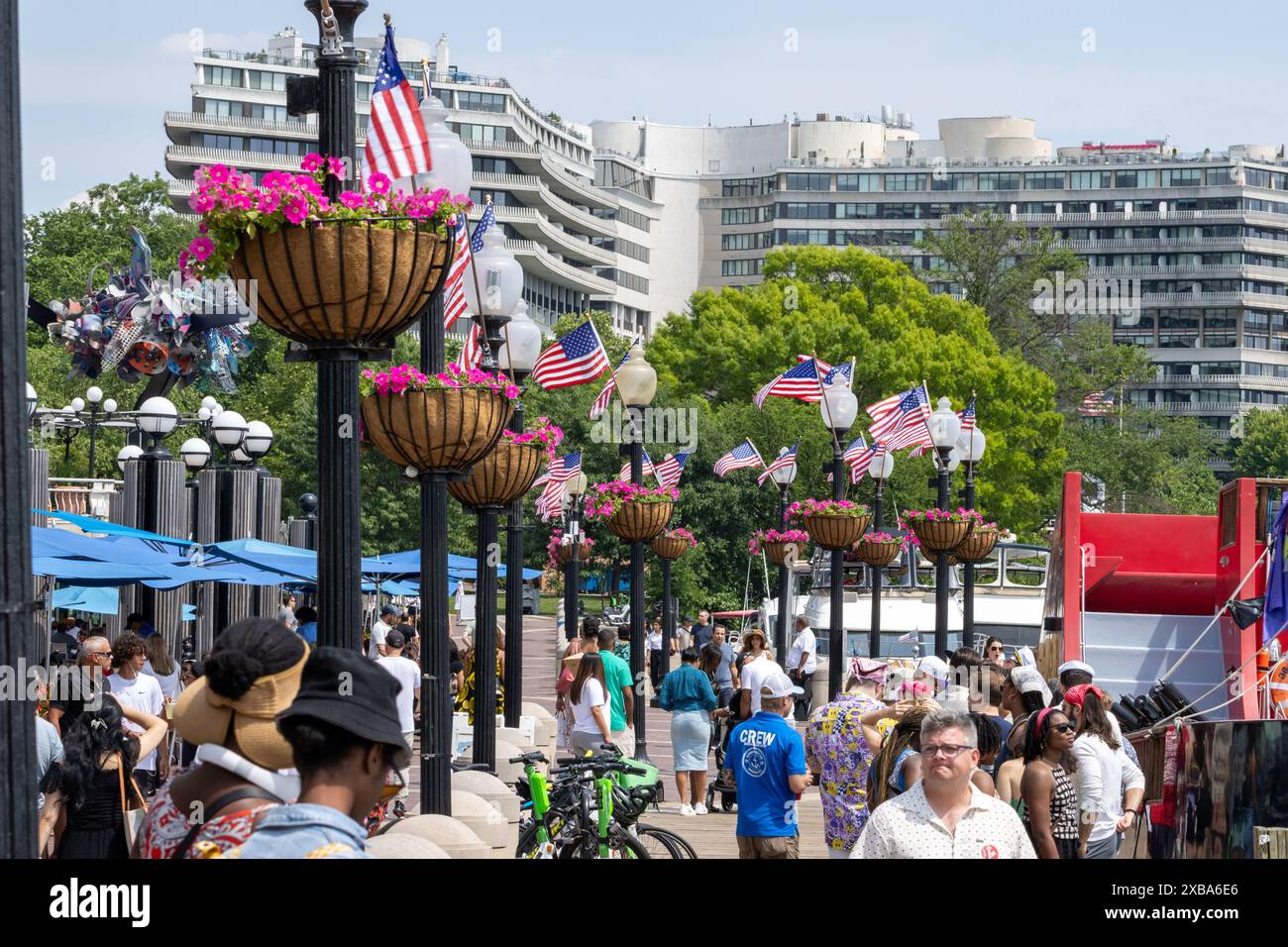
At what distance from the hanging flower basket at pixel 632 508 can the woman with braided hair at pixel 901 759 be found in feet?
39.3

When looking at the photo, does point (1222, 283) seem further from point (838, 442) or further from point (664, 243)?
point (838, 442)

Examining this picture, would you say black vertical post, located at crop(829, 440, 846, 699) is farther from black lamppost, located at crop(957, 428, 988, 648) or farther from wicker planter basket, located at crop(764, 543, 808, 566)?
wicker planter basket, located at crop(764, 543, 808, 566)

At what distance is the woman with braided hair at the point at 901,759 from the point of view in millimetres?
9125

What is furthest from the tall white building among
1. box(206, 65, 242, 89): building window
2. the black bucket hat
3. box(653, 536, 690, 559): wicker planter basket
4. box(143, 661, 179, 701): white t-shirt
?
the black bucket hat

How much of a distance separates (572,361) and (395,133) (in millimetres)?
11543

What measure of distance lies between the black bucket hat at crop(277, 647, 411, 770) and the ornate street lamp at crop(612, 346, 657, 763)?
1617 centimetres

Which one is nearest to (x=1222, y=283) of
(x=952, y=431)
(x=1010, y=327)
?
(x=1010, y=327)

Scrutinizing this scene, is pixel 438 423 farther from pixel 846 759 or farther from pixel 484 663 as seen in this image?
pixel 484 663

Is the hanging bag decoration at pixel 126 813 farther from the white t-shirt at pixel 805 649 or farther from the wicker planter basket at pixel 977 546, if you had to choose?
the wicker planter basket at pixel 977 546

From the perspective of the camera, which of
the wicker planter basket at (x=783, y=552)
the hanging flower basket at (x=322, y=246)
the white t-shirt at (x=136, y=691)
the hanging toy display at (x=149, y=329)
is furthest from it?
the hanging toy display at (x=149, y=329)

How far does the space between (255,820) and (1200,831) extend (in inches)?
293

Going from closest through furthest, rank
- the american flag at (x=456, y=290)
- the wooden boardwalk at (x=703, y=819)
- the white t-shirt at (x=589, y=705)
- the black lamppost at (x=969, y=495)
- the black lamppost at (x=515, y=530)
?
1. the american flag at (x=456, y=290)
2. the black lamppost at (x=515, y=530)
3. the wooden boardwalk at (x=703, y=819)
4. the white t-shirt at (x=589, y=705)
5. the black lamppost at (x=969, y=495)

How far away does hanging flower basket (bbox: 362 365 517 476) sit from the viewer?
10.8 meters

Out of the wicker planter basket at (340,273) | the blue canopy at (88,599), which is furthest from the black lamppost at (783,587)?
the wicker planter basket at (340,273)
